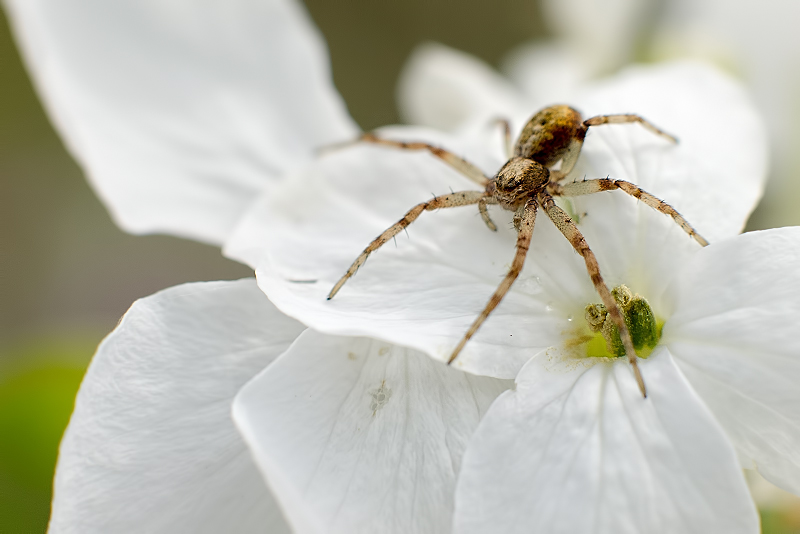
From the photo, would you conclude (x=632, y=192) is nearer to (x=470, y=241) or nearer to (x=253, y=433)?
(x=470, y=241)


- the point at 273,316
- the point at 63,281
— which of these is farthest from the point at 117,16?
the point at 63,281

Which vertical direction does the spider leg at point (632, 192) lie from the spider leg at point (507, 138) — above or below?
above

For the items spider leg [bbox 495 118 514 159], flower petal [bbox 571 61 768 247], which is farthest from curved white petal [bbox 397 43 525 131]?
flower petal [bbox 571 61 768 247]

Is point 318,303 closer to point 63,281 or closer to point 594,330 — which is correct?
point 594,330

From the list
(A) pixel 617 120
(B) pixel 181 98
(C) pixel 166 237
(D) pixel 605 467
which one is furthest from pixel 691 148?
(C) pixel 166 237

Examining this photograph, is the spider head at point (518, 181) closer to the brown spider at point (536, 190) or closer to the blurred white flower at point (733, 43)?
the brown spider at point (536, 190)

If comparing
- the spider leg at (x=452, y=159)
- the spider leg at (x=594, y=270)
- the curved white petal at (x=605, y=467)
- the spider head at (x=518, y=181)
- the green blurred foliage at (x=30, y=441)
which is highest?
the spider leg at (x=452, y=159)

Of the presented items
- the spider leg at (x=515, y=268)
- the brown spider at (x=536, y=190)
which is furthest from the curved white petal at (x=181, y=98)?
the spider leg at (x=515, y=268)
